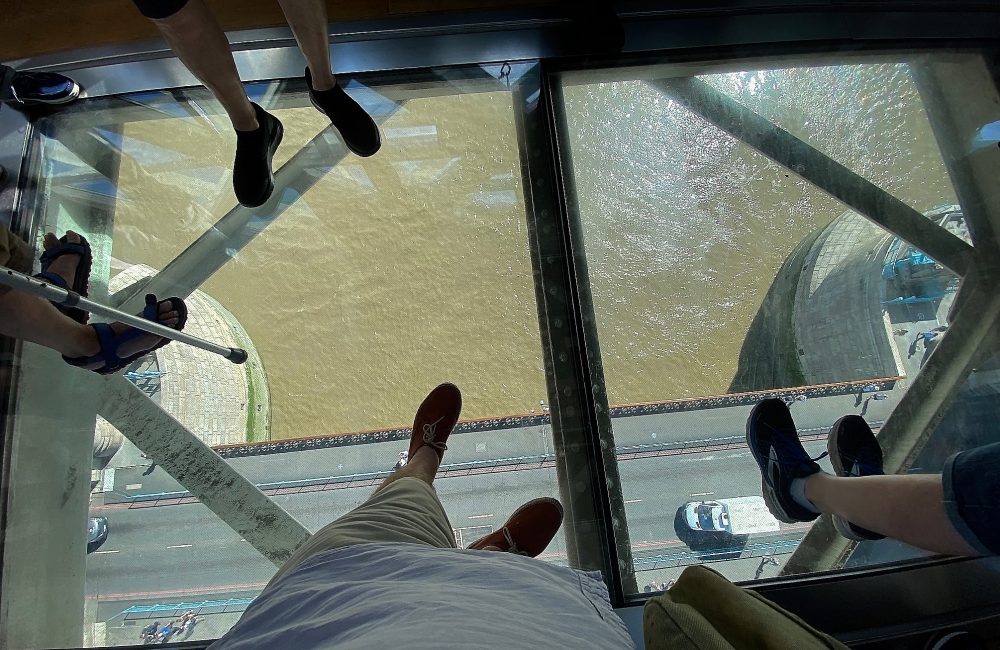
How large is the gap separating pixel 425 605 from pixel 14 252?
63.3 inches

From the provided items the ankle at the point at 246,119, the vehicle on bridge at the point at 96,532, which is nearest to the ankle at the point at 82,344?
the vehicle on bridge at the point at 96,532

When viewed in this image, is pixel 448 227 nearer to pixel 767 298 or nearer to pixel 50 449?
→ pixel 767 298

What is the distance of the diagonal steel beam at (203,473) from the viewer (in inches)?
59.1

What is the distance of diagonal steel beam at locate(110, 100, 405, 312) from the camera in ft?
5.63

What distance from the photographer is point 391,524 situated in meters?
0.97

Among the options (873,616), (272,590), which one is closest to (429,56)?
(272,590)

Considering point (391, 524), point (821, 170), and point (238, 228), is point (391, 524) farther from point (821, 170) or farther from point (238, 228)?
point (821, 170)

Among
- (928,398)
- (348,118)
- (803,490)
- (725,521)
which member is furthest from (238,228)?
(928,398)

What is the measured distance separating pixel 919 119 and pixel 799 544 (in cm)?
148

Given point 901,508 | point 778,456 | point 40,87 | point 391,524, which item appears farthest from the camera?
point 40,87

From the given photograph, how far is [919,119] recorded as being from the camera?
185 cm

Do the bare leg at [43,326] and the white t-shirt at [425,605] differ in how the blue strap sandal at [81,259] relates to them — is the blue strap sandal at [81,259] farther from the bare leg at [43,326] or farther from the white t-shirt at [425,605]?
the white t-shirt at [425,605]

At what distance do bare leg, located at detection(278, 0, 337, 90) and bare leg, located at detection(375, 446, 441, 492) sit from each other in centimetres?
101

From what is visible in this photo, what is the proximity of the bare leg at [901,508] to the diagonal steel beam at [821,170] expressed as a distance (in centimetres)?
91
